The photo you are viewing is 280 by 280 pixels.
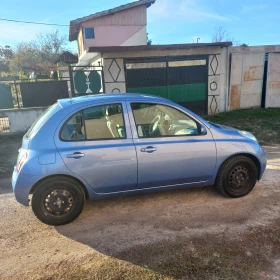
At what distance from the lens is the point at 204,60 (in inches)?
436

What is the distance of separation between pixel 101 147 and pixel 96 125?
324 mm

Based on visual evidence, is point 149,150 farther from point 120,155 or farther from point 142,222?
point 142,222

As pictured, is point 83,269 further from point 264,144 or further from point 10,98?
point 10,98

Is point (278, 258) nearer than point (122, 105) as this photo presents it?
Yes

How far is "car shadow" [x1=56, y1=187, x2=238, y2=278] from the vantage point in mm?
2861

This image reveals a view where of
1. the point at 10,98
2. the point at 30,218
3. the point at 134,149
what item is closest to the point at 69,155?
the point at 134,149

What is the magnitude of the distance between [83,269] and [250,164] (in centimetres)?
276

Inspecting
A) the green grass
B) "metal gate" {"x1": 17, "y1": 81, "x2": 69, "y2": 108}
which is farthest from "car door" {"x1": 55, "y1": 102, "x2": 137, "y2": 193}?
"metal gate" {"x1": 17, "y1": 81, "x2": 69, "y2": 108}

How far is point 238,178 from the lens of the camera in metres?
3.85

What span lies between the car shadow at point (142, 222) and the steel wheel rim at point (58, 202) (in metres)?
0.21

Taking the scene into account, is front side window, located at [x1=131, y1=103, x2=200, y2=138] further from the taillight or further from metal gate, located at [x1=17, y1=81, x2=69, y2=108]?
metal gate, located at [x1=17, y1=81, x2=69, y2=108]

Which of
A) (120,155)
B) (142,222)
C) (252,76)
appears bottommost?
(142,222)

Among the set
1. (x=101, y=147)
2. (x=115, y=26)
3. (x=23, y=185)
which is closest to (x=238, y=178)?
(x=101, y=147)

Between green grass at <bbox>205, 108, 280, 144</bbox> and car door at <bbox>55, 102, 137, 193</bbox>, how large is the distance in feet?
17.6
